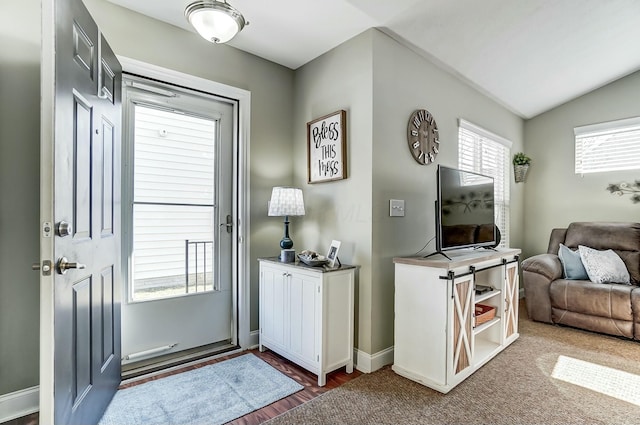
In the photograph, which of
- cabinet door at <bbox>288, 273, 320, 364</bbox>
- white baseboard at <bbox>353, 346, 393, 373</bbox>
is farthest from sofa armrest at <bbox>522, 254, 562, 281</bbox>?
cabinet door at <bbox>288, 273, 320, 364</bbox>

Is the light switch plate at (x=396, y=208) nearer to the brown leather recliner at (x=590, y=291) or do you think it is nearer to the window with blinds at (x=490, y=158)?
the window with blinds at (x=490, y=158)

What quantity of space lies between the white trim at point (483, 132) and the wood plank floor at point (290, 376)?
8.38ft

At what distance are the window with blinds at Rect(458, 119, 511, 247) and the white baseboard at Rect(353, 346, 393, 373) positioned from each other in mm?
2004

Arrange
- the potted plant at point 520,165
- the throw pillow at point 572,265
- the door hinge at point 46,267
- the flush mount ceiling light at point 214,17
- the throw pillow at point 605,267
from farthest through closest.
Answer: the potted plant at point 520,165 → the throw pillow at point 572,265 → the throw pillow at point 605,267 → the flush mount ceiling light at point 214,17 → the door hinge at point 46,267

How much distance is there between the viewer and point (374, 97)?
7.72 feet

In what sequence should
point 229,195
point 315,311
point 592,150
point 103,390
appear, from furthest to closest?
point 592,150, point 229,195, point 315,311, point 103,390

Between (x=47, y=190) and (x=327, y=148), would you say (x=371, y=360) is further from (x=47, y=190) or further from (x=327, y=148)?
(x=47, y=190)

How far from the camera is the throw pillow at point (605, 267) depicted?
127 inches

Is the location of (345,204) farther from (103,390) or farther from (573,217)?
(573,217)

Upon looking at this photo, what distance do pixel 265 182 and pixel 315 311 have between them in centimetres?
123

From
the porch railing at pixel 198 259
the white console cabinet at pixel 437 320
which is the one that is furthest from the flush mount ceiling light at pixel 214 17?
the white console cabinet at pixel 437 320

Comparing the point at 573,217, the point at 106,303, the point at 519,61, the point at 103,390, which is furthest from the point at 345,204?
the point at 573,217

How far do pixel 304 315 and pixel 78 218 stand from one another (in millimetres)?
1433

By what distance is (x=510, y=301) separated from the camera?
2816 mm
